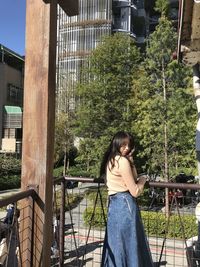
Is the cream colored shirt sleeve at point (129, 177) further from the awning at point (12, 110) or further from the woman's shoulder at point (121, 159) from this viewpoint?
the awning at point (12, 110)

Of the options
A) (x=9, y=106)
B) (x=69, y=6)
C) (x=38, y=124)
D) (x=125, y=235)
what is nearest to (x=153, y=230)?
(x=125, y=235)

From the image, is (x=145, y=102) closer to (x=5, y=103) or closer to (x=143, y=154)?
(x=143, y=154)

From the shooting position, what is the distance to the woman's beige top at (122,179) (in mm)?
3621

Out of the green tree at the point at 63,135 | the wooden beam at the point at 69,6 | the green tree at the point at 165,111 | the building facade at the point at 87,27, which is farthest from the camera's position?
the building facade at the point at 87,27

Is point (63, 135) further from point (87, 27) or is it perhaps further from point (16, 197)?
point (16, 197)

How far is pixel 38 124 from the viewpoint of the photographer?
3188 millimetres

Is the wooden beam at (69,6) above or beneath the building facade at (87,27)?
beneath

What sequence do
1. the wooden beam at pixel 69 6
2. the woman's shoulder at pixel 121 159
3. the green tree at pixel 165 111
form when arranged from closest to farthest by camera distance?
1. the wooden beam at pixel 69 6
2. the woman's shoulder at pixel 121 159
3. the green tree at pixel 165 111

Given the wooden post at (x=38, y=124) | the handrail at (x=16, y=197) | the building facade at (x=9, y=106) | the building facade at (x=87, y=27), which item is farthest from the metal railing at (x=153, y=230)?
the building facade at (x=9, y=106)

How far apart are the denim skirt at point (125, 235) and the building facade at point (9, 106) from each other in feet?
139

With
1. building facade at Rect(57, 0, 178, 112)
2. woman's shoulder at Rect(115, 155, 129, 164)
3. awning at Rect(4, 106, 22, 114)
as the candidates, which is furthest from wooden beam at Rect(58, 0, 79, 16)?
awning at Rect(4, 106, 22, 114)

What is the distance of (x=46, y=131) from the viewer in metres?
3.18

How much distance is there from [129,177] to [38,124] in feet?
3.17

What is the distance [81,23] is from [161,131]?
97.2 ft
